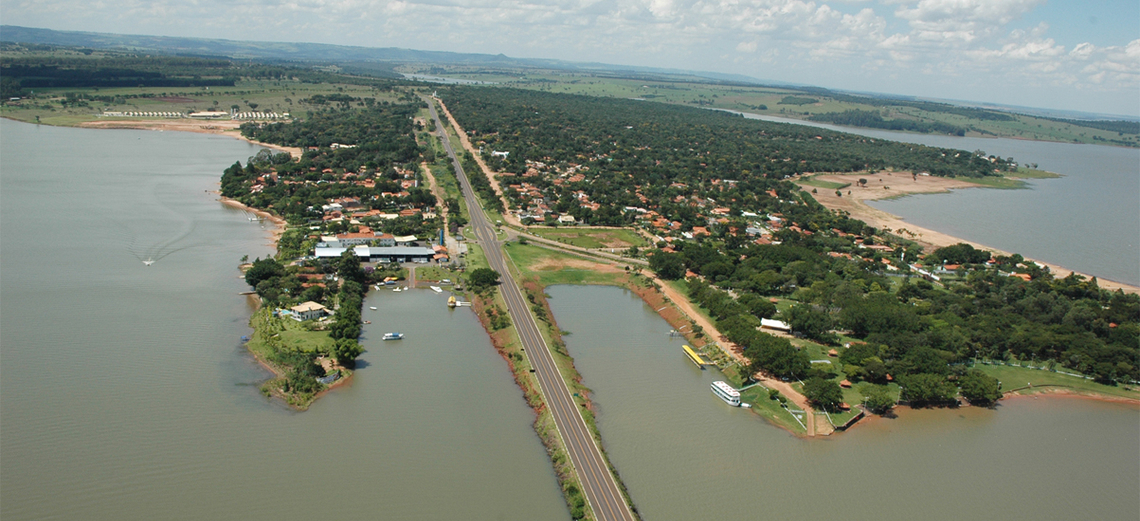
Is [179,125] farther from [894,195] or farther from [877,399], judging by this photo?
[877,399]

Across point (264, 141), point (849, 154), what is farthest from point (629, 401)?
point (849, 154)

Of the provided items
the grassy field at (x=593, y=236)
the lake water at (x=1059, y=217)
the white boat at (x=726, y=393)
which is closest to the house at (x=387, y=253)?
the grassy field at (x=593, y=236)

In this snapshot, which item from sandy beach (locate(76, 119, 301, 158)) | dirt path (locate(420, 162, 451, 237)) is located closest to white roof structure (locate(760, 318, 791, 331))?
dirt path (locate(420, 162, 451, 237))

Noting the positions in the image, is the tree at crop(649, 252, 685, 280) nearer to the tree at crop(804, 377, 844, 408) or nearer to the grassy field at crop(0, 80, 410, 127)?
the tree at crop(804, 377, 844, 408)

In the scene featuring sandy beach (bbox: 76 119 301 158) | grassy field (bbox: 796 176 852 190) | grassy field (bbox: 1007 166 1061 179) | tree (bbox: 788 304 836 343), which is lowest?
tree (bbox: 788 304 836 343)

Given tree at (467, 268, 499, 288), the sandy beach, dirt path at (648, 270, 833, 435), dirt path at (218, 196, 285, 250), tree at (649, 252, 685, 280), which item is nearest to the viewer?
dirt path at (648, 270, 833, 435)

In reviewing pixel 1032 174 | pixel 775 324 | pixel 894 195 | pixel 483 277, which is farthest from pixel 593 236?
pixel 1032 174

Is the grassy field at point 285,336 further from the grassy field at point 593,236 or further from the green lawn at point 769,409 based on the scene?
the grassy field at point 593,236
